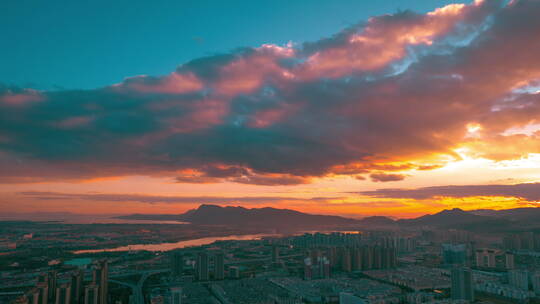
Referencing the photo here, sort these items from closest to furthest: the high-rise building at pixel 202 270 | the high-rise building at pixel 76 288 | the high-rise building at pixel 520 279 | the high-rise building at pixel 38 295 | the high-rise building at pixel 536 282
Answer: the high-rise building at pixel 38 295, the high-rise building at pixel 76 288, the high-rise building at pixel 536 282, the high-rise building at pixel 520 279, the high-rise building at pixel 202 270

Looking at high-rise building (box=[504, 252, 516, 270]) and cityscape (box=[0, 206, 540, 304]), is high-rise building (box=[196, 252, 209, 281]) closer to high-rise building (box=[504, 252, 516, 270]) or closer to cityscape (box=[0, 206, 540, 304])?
cityscape (box=[0, 206, 540, 304])

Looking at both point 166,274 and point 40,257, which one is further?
point 40,257

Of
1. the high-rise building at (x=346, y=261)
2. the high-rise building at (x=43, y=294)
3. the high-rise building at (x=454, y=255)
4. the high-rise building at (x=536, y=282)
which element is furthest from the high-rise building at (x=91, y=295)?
the high-rise building at (x=454, y=255)

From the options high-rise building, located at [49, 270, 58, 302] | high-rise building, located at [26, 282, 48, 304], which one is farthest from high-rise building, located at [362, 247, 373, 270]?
high-rise building, located at [26, 282, 48, 304]

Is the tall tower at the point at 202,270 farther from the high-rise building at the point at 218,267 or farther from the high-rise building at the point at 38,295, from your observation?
the high-rise building at the point at 38,295

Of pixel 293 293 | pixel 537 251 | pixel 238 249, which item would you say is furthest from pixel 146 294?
pixel 537 251

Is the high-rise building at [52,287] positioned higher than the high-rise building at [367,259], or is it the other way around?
the high-rise building at [52,287]

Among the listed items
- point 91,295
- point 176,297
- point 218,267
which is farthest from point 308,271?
point 91,295

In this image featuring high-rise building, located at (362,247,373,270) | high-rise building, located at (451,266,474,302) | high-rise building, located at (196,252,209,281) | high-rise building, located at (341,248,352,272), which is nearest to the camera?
high-rise building, located at (451,266,474,302)

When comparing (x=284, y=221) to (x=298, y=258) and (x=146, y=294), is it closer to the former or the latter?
(x=298, y=258)
